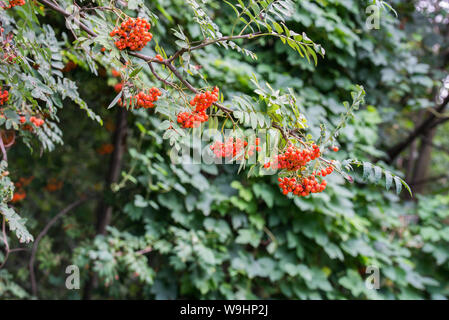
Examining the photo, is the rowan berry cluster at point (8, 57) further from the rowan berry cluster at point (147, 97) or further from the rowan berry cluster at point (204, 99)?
the rowan berry cluster at point (204, 99)

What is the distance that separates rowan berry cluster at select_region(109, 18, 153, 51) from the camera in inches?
36.9

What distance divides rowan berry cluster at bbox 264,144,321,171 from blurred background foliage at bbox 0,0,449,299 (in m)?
1.13

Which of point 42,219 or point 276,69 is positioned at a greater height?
point 276,69

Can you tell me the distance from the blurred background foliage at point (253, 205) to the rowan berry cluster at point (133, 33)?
981 millimetres

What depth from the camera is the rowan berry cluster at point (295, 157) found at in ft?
3.04

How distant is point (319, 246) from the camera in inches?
90.2

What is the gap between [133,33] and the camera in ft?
3.10

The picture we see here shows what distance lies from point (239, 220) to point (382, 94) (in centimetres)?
151

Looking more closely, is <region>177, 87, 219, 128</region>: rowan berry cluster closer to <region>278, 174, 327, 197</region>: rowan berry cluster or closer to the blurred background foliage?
<region>278, 174, 327, 197</region>: rowan berry cluster

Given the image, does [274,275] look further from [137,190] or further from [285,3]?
[285,3]

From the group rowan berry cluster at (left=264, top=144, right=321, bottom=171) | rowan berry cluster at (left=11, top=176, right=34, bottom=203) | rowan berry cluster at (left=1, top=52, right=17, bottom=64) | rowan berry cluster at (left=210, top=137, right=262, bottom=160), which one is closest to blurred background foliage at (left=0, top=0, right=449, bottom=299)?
rowan berry cluster at (left=11, top=176, right=34, bottom=203)

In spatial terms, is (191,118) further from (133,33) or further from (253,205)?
(253,205)
